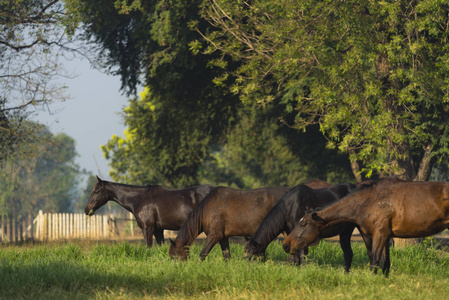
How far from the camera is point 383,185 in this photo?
1191 cm

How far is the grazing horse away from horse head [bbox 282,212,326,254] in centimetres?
558

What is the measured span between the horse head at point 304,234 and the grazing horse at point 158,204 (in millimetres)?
5576

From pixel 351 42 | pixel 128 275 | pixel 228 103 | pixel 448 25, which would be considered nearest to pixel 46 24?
pixel 228 103

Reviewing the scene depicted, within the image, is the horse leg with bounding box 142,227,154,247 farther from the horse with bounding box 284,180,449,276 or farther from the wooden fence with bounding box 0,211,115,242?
the wooden fence with bounding box 0,211,115,242

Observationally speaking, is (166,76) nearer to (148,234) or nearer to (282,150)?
(282,150)

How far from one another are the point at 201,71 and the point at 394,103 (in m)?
10.8

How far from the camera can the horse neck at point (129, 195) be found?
58.9 ft

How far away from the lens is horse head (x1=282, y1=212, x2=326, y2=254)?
12000 millimetres

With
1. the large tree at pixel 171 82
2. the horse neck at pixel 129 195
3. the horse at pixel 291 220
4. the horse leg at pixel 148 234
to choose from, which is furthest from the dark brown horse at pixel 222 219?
the large tree at pixel 171 82

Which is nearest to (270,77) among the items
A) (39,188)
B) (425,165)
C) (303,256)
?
(425,165)

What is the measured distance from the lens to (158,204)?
17562 millimetres

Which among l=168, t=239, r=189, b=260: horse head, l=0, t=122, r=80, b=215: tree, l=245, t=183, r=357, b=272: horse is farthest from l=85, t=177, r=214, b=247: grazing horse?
l=0, t=122, r=80, b=215: tree

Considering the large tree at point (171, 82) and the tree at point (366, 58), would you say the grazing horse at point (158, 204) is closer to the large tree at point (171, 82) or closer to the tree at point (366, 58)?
the tree at point (366, 58)

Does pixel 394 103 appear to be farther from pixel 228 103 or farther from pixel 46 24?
pixel 46 24
